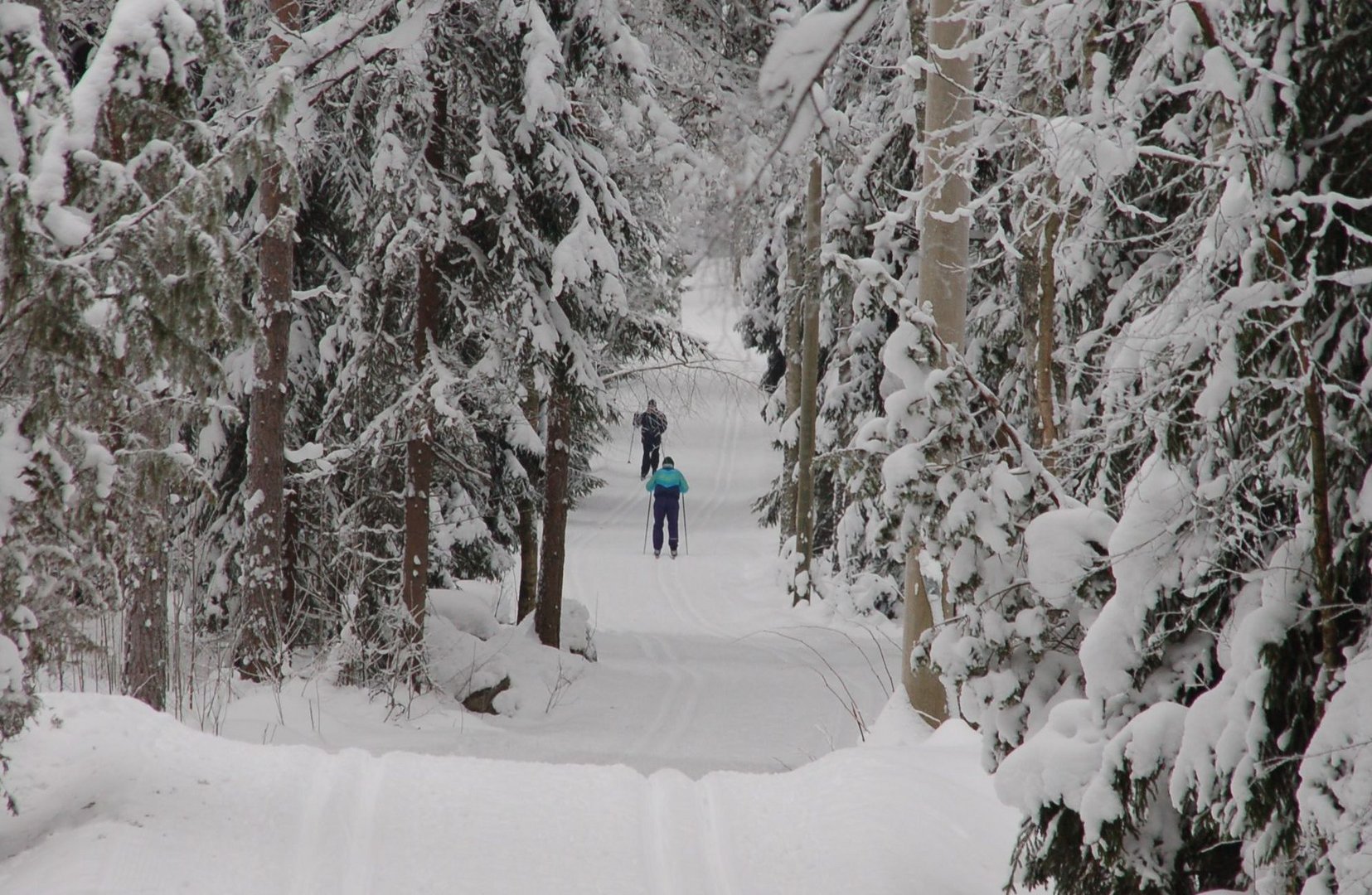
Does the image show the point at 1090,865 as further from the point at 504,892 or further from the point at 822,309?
the point at 822,309

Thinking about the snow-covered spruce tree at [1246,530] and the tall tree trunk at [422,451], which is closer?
the snow-covered spruce tree at [1246,530]

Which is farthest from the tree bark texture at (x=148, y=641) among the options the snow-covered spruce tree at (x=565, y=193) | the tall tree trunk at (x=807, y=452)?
the tall tree trunk at (x=807, y=452)

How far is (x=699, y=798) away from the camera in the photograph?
5.09m

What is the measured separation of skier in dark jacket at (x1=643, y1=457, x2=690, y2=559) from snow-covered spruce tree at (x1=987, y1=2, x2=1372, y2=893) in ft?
64.9

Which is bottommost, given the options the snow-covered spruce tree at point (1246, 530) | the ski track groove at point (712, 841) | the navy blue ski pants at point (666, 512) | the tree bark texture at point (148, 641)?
the navy blue ski pants at point (666, 512)

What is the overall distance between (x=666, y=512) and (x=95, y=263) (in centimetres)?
1988

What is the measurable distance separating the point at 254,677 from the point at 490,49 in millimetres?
6473

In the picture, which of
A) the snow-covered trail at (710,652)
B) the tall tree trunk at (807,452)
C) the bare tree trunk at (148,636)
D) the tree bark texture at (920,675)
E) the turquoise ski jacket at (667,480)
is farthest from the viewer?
the turquoise ski jacket at (667,480)

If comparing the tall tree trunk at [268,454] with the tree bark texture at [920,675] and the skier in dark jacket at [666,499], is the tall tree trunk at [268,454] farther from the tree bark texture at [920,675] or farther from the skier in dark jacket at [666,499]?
the skier in dark jacket at [666,499]

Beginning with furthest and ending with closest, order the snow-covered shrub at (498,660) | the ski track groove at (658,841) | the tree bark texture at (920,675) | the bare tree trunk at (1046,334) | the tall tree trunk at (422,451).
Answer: the snow-covered shrub at (498,660) < the tall tree trunk at (422,451) < the tree bark texture at (920,675) < the bare tree trunk at (1046,334) < the ski track groove at (658,841)

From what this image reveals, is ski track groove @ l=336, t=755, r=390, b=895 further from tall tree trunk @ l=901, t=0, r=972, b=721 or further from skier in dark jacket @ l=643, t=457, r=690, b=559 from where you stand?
skier in dark jacket @ l=643, t=457, r=690, b=559

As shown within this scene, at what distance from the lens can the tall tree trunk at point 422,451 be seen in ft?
36.7

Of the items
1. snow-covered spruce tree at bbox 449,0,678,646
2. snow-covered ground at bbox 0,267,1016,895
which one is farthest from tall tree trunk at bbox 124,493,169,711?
snow-covered spruce tree at bbox 449,0,678,646

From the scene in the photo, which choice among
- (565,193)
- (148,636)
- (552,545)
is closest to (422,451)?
(552,545)
